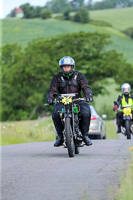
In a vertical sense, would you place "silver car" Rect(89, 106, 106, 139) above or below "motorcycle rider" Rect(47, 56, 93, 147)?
below

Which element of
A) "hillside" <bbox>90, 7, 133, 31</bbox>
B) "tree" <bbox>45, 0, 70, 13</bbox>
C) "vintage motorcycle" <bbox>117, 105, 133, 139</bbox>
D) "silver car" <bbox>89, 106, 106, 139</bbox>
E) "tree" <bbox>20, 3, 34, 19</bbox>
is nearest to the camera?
"vintage motorcycle" <bbox>117, 105, 133, 139</bbox>

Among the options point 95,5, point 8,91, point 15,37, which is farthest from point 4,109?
point 95,5

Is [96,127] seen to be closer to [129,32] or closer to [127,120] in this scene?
[127,120]

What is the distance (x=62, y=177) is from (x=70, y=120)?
3534mm

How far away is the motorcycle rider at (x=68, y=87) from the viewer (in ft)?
38.0

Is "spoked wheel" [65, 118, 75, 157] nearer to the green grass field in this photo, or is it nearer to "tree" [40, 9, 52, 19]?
the green grass field

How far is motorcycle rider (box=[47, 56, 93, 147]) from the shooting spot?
11.6 metres

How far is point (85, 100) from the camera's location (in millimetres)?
11461

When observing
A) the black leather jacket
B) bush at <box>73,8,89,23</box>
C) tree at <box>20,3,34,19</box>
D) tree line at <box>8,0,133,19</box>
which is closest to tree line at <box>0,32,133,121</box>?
bush at <box>73,8,89,23</box>

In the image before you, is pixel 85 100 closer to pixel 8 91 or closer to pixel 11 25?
pixel 8 91

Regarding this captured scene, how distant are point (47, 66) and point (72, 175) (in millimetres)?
68117

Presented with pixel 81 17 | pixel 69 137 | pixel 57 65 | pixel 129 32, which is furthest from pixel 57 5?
pixel 69 137

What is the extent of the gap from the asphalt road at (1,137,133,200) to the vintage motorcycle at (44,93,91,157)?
30 centimetres

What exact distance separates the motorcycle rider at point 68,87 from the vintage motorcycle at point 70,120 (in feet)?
0.43
